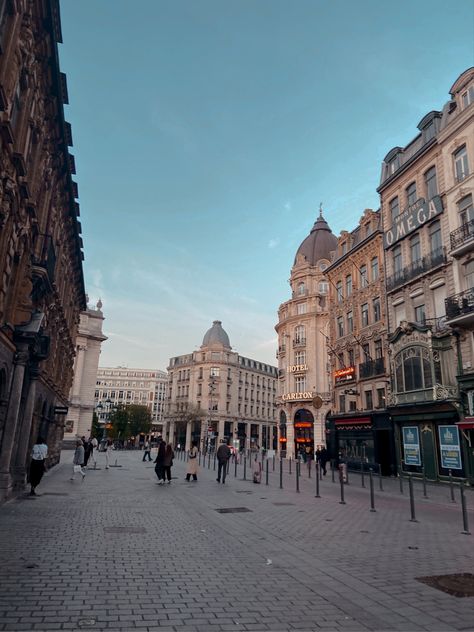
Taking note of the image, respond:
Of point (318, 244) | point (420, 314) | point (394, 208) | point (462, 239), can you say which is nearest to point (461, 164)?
point (462, 239)

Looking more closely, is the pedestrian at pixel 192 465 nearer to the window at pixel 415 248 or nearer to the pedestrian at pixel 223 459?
the pedestrian at pixel 223 459

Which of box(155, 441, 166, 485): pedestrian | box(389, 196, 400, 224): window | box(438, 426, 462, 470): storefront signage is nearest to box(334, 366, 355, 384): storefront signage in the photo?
box(438, 426, 462, 470): storefront signage

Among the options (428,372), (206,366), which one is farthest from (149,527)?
(206,366)

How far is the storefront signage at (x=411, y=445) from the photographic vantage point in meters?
25.8

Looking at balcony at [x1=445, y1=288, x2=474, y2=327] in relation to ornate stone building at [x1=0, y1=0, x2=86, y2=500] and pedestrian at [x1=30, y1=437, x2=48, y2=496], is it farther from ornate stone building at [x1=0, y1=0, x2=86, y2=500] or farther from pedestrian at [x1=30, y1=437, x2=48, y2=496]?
pedestrian at [x1=30, y1=437, x2=48, y2=496]

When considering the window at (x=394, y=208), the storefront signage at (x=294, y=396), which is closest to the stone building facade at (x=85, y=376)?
the storefront signage at (x=294, y=396)

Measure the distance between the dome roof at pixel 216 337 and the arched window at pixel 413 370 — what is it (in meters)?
67.2

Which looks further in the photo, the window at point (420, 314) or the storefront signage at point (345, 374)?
the storefront signage at point (345, 374)

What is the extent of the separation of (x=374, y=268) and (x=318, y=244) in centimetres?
2929

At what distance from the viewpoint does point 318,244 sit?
61.8 meters

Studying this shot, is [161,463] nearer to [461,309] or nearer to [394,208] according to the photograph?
[461,309]

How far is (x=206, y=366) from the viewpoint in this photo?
302ft

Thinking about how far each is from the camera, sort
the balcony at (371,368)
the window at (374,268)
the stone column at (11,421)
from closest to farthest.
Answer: the stone column at (11,421) → the balcony at (371,368) → the window at (374,268)

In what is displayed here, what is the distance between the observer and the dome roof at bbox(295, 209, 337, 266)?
2404 inches
